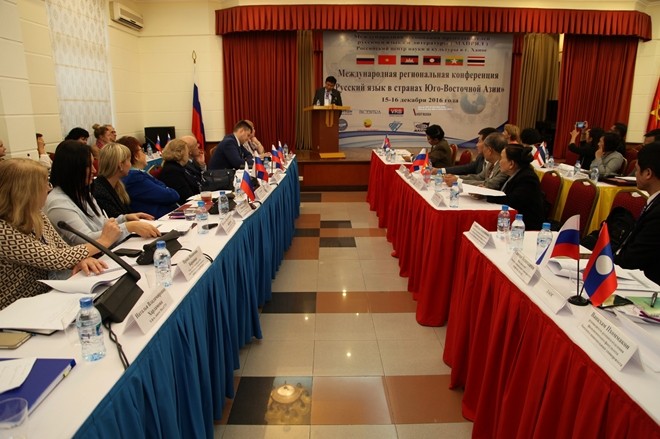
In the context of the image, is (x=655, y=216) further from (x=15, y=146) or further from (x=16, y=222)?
(x=15, y=146)

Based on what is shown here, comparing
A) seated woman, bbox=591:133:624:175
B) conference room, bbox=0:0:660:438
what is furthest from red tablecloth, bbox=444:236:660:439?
seated woman, bbox=591:133:624:175

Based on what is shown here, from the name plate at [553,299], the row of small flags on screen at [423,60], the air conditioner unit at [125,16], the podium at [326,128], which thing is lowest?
the name plate at [553,299]

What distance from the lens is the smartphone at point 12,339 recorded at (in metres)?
1.22

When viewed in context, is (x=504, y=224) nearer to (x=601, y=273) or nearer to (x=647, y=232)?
(x=647, y=232)

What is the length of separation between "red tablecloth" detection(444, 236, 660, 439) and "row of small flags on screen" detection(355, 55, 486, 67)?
7.03 m

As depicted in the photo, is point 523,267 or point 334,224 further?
point 334,224

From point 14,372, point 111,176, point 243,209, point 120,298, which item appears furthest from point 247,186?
point 14,372

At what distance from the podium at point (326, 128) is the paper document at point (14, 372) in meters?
6.17

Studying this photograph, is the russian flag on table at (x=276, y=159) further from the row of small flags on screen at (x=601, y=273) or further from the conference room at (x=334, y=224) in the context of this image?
the row of small flags on screen at (x=601, y=273)

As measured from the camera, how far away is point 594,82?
344 inches

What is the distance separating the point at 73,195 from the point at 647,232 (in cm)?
260

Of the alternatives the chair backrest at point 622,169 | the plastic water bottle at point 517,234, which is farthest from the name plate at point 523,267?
the chair backrest at point 622,169

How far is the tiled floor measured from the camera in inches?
80.6

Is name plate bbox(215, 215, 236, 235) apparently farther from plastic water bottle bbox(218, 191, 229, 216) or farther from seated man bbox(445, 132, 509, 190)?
seated man bbox(445, 132, 509, 190)
